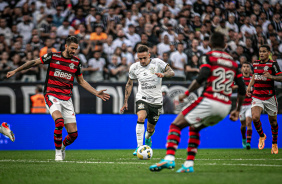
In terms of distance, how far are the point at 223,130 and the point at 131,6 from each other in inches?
271

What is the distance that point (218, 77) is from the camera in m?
6.62

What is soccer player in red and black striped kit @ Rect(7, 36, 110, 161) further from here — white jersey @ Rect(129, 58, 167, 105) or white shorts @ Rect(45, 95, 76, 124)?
white jersey @ Rect(129, 58, 167, 105)

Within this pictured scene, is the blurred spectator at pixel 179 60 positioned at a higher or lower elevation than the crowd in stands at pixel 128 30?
lower

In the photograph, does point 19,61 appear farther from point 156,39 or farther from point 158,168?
point 158,168

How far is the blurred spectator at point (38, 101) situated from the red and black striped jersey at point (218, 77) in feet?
28.1

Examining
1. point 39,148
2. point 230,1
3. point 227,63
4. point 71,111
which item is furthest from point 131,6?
point 227,63

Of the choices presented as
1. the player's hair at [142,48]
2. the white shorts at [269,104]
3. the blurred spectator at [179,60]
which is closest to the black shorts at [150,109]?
the player's hair at [142,48]

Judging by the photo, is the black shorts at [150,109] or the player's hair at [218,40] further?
the black shorts at [150,109]

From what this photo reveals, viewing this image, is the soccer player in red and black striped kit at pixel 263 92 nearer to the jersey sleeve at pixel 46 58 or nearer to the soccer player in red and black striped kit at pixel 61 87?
the soccer player in red and black striped kit at pixel 61 87

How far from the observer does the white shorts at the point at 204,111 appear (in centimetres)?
656

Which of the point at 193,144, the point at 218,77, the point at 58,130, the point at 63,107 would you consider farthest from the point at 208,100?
the point at 63,107

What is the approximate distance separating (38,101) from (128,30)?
5.11 meters

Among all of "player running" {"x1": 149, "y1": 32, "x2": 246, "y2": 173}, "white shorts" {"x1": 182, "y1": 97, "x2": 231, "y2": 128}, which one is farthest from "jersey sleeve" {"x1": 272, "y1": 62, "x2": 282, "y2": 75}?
"white shorts" {"x1": 182, "y1": 97, "x2": 231, "y2": 128}

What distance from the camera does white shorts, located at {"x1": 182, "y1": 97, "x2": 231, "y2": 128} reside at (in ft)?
21.5
